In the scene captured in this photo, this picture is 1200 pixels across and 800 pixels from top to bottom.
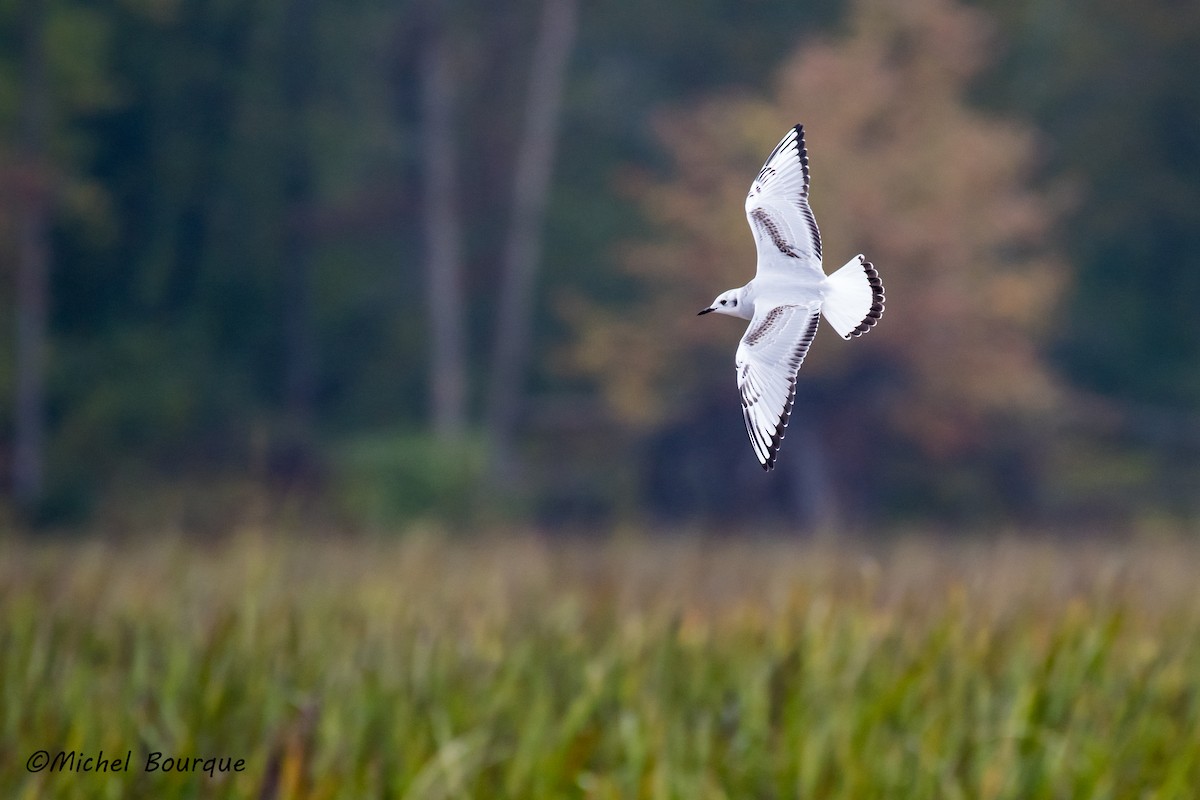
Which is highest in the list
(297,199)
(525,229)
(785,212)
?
(785,212)

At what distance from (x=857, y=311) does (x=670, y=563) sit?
891 cm

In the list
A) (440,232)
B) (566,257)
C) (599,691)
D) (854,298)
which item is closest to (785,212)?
(854,298)

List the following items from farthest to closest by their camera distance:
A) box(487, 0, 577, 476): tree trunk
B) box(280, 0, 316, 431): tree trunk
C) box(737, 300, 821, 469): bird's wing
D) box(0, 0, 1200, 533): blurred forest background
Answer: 1. box(280, 0, 316, 431): tree trunk
2. box(487, 0, 577, 476): tree trunk
3. box(0, 0, 1200, 533): blurred forest background
4. box(737, 300, 821, 469): bird's wing

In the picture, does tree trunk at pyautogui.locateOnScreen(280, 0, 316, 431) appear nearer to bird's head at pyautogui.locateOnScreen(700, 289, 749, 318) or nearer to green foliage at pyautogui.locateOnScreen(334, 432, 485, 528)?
green foliage at pyautogui.locateOnScreen(334, 432, 485, 528)

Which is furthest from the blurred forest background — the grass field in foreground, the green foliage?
the grass field in foreground

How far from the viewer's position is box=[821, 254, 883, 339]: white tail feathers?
97cm

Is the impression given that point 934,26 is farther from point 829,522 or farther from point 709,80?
point 709,80

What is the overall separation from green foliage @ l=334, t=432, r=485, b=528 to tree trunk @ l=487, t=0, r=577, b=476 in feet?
4.73

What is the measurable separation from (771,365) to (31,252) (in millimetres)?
20322

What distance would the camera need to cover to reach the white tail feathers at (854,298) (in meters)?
0.97

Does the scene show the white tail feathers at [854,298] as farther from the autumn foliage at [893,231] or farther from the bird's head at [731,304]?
the autumn foliage at [893,231]

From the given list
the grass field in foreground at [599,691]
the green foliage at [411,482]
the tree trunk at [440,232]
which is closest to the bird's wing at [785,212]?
the grass field in foreground at [599,691]

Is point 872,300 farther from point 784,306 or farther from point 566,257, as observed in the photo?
point 566,257

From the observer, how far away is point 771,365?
3.22ft
